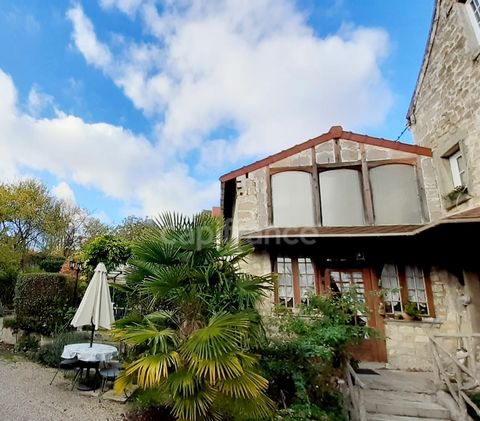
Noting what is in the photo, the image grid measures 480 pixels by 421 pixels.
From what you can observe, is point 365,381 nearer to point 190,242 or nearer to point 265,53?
point 190,242

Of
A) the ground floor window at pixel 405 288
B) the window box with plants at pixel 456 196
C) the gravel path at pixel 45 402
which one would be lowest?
the gravel path at pixel 45 402

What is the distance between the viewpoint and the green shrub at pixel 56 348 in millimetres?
7674

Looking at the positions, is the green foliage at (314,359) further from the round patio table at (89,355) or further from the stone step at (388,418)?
the round patio table at (89,355)

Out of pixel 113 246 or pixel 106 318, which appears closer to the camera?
pixel 106 318

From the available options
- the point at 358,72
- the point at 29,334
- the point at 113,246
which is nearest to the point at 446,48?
the point at 358,72

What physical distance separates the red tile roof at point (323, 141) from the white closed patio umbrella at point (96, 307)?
4.63 m

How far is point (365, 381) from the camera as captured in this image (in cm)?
596

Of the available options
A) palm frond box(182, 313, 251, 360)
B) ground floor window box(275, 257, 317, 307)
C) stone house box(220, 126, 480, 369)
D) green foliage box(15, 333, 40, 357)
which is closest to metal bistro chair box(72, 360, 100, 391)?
palm frond box(182, 313, 251, 360)

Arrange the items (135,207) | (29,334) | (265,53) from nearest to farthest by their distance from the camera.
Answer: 1. (29,334)
2. (265,53)
3. (135,207)

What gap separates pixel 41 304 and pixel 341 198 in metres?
10.3

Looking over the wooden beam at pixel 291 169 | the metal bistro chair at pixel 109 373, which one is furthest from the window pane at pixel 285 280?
the metal bistro chair at pixel 109 373

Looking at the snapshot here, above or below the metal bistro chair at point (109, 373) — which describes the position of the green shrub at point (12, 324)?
above

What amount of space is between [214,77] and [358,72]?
539 centimetres

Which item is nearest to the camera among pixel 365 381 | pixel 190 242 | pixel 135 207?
pixel 190 242
